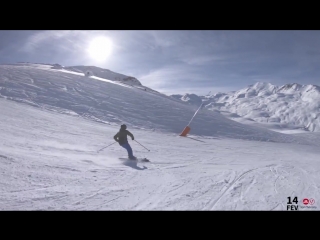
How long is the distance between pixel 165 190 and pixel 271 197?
8.94 ft

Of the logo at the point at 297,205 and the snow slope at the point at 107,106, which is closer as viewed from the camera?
the logo at the point at 297,205

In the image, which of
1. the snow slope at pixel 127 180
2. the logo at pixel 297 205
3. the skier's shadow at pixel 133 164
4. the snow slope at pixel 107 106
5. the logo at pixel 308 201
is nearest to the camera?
the snow slope at pixel 127 180

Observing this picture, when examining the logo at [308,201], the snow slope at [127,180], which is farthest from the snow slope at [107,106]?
the logo at [308,201]

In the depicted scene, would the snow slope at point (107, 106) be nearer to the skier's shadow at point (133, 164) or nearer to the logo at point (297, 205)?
the skier's shadow at point (133, 164)

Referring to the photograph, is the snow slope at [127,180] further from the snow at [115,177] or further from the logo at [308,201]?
the logo at [308,201]

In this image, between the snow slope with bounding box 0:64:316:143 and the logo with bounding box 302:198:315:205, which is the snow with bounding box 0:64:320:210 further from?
the snow slope with bounding box 0:64:316:143

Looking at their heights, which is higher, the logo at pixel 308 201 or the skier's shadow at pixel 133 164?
the skier's shadow at pixel 133 164

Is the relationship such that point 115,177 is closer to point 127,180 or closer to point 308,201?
point 127,180

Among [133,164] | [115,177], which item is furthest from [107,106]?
[115,177]

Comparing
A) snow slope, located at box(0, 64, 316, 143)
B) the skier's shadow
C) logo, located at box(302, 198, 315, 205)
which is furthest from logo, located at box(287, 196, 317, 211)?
snow slope, located at box(0, 64, 316, 143)

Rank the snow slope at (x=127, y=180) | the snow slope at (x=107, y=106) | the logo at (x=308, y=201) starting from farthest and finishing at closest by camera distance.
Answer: the snow slope at (x=107, y=106)
the logo at (x=308, y=201)
the snow slope at (x=127, y=180)

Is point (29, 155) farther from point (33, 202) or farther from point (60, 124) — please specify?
point (60, 124)

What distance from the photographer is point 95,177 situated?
263 inches
